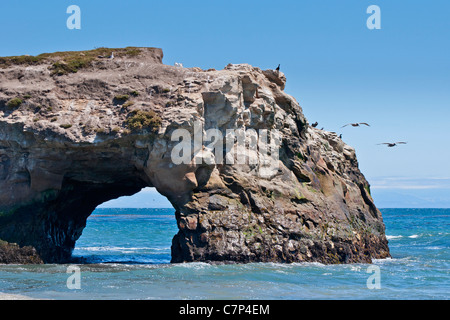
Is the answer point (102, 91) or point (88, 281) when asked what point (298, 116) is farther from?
point (88, 281)

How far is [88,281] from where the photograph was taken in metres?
21.3

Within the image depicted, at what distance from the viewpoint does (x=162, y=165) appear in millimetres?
26016

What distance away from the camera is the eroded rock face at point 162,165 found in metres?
25.9

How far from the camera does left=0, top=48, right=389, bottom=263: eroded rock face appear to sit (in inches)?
1019

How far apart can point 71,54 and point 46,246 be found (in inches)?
390
